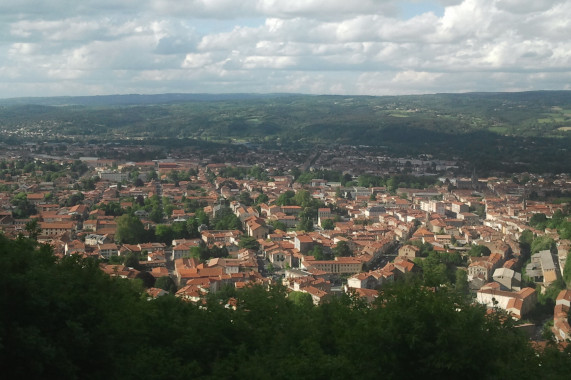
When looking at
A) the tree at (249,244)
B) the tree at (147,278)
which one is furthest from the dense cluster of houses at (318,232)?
the tree at (147,278)

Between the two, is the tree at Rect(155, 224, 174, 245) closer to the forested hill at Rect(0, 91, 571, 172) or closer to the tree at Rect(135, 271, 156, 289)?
the tree at Rect(135, 271, 156, 289)

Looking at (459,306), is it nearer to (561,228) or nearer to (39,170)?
(561,228)

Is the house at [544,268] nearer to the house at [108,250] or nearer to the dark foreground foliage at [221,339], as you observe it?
the dark foreground foliage at [221,339]

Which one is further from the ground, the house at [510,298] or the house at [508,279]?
the house at [510,298]

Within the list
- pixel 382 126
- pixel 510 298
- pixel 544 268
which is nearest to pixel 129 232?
pixel 510 298

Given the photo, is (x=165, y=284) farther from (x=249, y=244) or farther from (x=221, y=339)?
(x=221, y=339)
